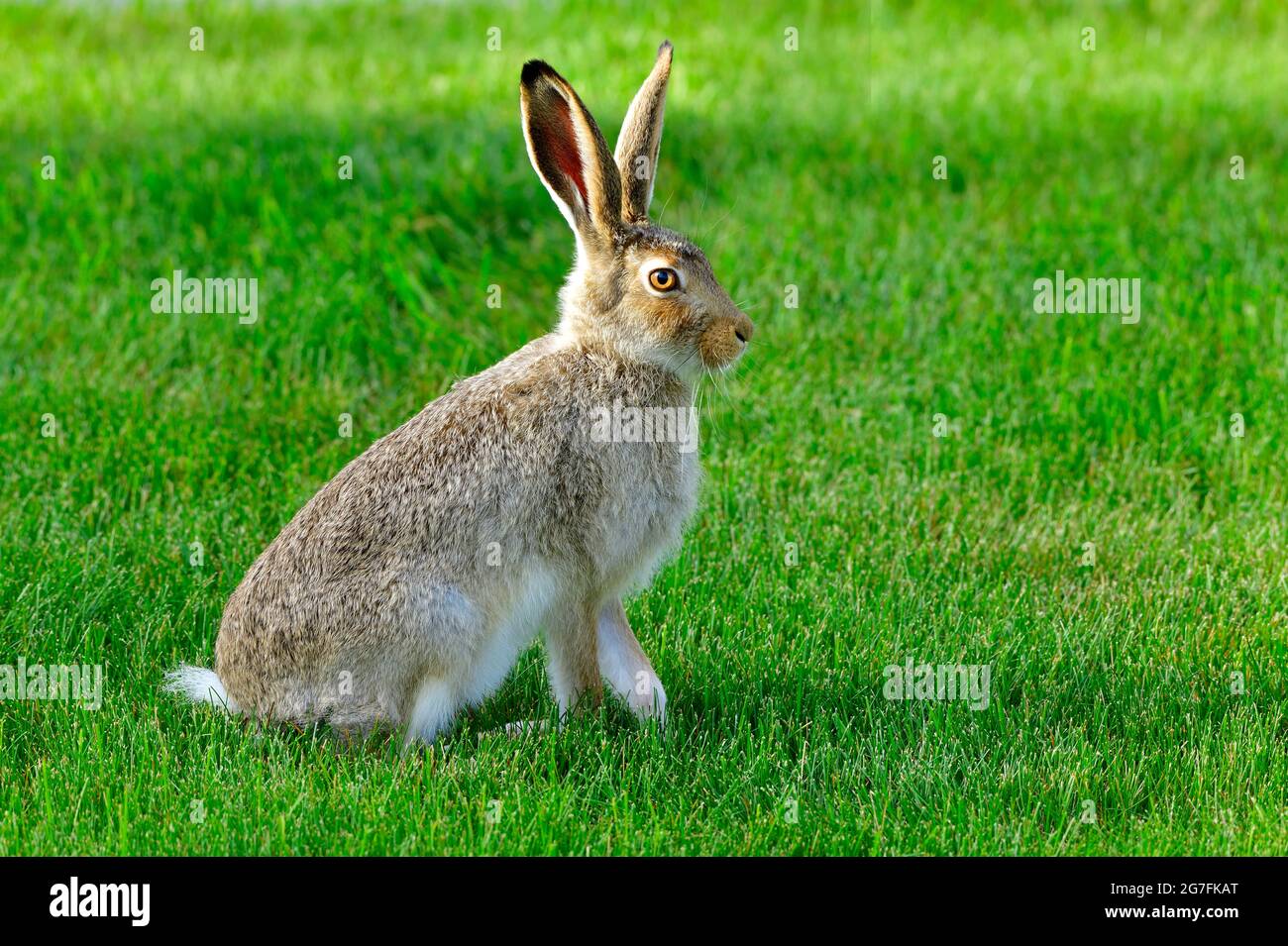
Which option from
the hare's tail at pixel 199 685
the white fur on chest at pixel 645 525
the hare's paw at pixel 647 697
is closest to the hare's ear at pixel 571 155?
the white fur on chest at pixel 645 525

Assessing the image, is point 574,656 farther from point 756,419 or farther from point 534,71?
point 756,419

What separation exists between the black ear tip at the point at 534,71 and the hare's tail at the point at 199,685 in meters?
1.96

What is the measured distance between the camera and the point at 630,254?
15.1ft

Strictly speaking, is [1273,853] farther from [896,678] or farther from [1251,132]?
[1251,132]

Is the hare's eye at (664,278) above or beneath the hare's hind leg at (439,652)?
above

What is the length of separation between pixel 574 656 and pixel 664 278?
111cm

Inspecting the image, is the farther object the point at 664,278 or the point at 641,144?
the point at 641,144

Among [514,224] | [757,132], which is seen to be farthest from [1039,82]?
[514,224]

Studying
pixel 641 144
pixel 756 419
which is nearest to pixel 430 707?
pixel 641 144

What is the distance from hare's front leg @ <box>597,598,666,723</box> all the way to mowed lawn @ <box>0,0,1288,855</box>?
0.28 feet

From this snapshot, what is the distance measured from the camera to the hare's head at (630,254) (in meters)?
4.51

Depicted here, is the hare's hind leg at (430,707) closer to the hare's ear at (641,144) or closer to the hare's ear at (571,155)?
the hare's ear at (571,155)

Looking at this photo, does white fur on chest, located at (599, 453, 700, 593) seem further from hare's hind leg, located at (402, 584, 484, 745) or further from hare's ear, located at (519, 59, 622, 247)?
hare's ear, located at (519, 59, 622, 247)

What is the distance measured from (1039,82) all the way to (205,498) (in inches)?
271
